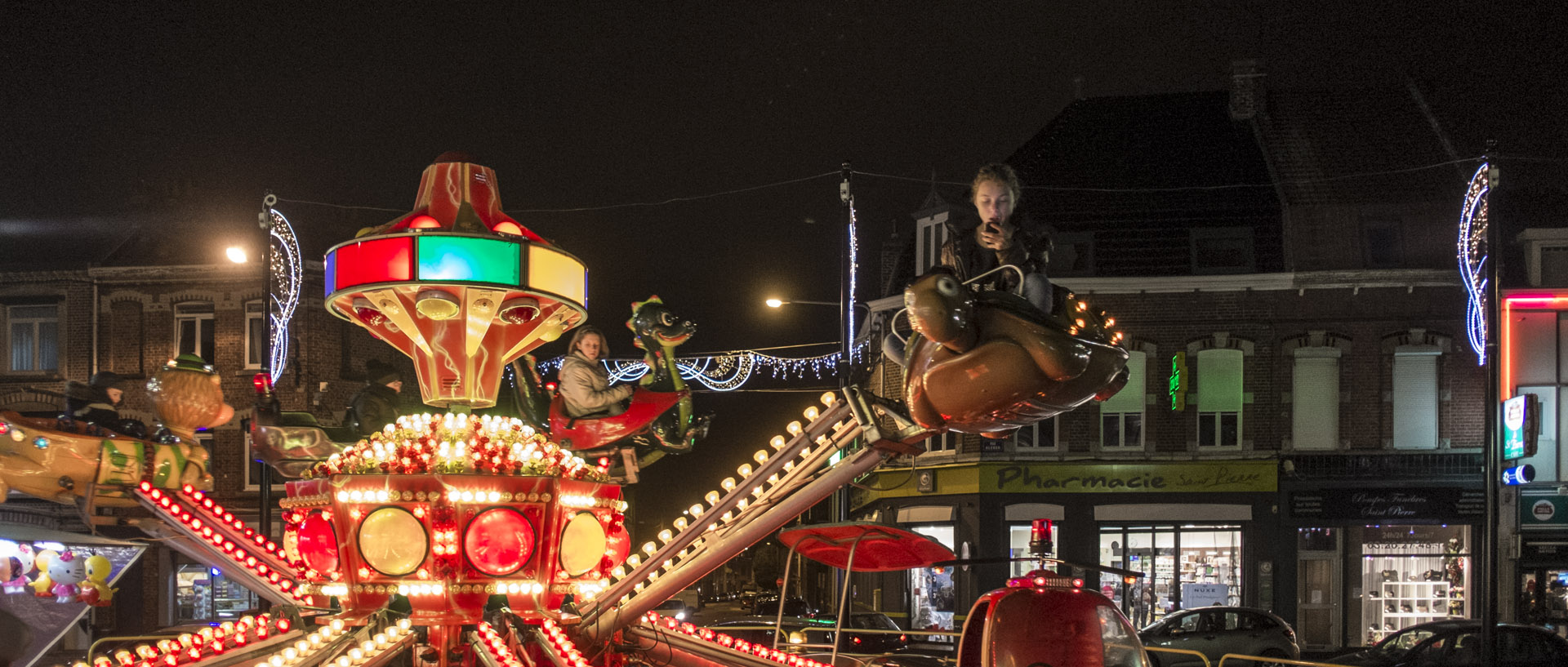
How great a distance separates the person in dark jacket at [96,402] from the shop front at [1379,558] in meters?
24.3

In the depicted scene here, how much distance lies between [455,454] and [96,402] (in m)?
3.60

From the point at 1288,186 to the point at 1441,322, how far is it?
14.2 ft

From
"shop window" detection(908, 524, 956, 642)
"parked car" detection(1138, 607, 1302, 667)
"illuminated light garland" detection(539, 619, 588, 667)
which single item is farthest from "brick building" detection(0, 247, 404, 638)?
"illuminated light garland" detection(539, 619, 588, 667)

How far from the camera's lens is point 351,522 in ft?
24.8

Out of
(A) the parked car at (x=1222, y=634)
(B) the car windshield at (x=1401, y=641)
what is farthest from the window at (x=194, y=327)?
(B) the car windshield at (x=1401, y=641)

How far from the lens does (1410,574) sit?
90.8 ft

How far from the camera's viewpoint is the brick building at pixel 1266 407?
27.6 meters

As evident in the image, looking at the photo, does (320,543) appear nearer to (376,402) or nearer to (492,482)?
(492,482)

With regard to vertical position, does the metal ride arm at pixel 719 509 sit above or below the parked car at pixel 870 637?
above

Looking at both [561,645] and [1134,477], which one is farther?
[1134,477]

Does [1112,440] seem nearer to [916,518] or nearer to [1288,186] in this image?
[916,518]

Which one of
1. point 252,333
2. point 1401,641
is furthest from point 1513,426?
point 252,333

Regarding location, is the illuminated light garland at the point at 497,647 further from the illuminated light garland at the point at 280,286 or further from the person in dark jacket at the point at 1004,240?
the illuminated light garland at the point at 280,286

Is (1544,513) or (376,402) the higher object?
(376,402)
